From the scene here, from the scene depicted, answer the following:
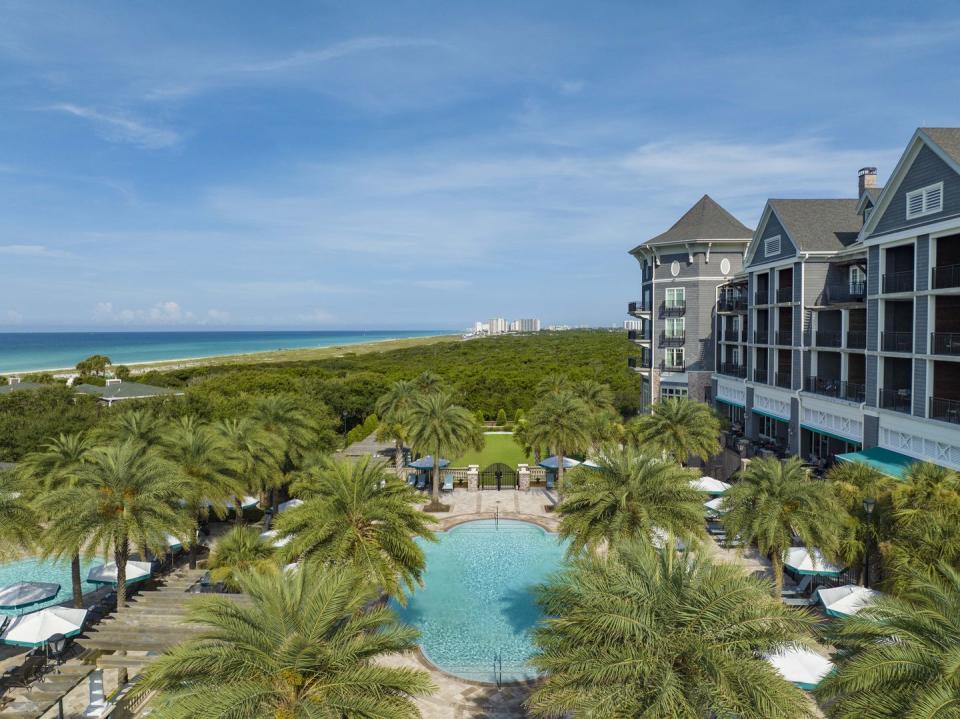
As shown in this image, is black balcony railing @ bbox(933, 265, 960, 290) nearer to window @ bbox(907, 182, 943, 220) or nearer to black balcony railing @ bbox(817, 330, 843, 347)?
window @ bbox(907, 182, 943, 220)

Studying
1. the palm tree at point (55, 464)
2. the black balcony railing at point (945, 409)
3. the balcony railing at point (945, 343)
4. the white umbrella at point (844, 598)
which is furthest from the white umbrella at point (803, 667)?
the palm tree at point (55, 464)

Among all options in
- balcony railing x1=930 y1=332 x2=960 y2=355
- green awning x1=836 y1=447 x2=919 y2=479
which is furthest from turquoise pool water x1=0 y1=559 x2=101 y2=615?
balcony railing x1=930 y1=332 x2=960 y2=355

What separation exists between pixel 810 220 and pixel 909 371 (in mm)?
11591

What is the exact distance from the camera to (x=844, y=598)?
1762 centimetres

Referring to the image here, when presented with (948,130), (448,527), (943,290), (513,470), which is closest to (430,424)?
(448,527)

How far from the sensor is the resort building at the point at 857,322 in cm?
2338

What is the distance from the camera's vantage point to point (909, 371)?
2639cm

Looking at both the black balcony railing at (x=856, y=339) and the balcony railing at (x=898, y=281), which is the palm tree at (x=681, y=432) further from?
the balcony railing at (x=898, y=281)

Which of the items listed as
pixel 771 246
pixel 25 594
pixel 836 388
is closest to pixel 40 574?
pixel 25 594

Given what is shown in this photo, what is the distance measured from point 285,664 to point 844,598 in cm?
1611

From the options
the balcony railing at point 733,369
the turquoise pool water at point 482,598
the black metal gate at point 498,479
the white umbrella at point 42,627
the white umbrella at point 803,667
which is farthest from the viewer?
the balcony railing at point 733,369

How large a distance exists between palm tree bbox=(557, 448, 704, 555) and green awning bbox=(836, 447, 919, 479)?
9.99 m

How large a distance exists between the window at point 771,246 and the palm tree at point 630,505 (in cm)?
2245

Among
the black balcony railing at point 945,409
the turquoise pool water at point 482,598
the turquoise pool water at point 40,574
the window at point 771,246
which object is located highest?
the window at point 771,246
